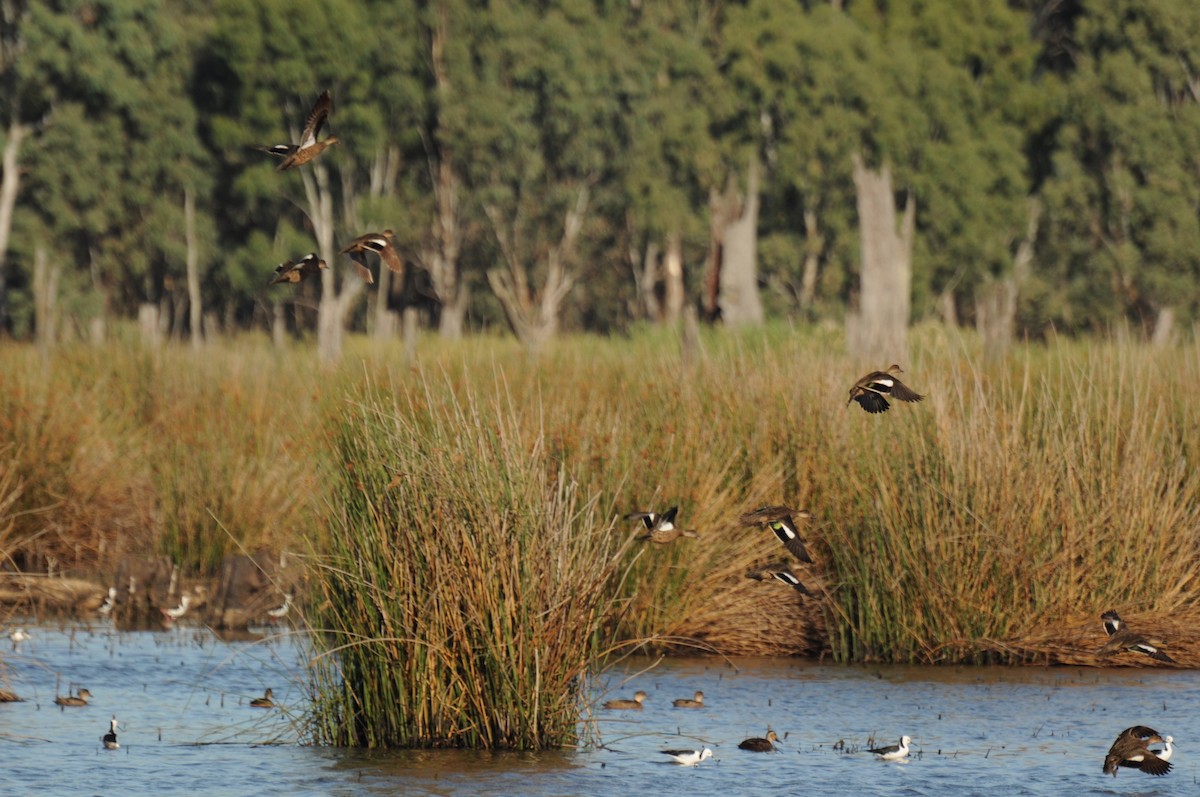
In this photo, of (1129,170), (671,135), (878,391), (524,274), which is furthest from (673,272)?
(878,391)

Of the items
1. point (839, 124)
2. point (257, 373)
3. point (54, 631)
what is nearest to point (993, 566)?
point (54, 631)

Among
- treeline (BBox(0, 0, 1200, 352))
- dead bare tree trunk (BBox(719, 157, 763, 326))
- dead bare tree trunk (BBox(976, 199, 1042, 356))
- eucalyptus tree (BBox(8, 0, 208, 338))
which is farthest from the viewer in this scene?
dead bare tree trunk (BBox(976, 199, 1042, 356))

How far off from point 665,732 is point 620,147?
38.8 m

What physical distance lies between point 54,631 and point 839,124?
3340 centimetres

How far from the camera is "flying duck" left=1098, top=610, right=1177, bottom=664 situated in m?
10.6

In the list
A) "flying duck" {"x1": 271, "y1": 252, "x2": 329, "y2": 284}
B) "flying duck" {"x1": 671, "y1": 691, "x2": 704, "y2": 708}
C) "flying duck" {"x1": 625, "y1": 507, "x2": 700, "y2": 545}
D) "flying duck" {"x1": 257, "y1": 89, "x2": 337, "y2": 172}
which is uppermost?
"flying duck" {"x1": 257, "y1": 89, "x2": 337, "y2": 172}

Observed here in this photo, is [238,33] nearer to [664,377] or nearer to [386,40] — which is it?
[386,40]

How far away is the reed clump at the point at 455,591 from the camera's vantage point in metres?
8.39

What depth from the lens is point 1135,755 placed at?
28.0 ft

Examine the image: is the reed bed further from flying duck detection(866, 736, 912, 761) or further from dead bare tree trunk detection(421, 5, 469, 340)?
dead bare tree trunk detection(421, 5, 469, 340)

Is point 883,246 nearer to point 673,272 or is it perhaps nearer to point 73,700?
point 673,272

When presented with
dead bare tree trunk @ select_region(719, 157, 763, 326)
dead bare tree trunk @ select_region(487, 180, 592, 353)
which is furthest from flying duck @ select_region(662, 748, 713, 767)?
dead bare tree trunk @ select_region(487, 180, 592, 353)

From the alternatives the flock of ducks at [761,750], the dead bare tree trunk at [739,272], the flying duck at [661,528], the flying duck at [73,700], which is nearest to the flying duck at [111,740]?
the flying duck at [73,700]

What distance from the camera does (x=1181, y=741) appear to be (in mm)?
9383
